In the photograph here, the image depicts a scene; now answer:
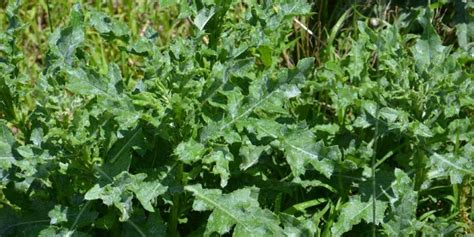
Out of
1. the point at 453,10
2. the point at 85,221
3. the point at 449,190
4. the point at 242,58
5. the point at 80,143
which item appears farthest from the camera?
A: the point at 453,10

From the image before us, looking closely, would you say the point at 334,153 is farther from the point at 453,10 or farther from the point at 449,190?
the point at 453,10

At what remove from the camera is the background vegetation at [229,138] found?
113 inches

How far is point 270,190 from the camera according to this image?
10.6 ft

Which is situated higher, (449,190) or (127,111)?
(127,111)

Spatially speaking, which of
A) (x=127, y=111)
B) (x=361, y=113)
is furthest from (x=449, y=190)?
(x=127, y=111)

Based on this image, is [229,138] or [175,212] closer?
[229,138]

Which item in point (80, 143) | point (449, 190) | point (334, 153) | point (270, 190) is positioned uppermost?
point (80, 143)

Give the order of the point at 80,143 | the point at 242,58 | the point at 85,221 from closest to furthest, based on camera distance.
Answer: the point at 80,143
the point at 85,221
the point at 242,58

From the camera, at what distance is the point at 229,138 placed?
113 inches

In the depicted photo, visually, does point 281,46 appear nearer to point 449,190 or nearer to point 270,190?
point 270,190

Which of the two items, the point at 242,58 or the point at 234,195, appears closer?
the point at 234,195

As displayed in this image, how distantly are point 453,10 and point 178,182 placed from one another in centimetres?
202

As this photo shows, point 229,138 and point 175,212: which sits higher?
point 229,138

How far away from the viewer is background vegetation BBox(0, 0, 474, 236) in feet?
9.38
